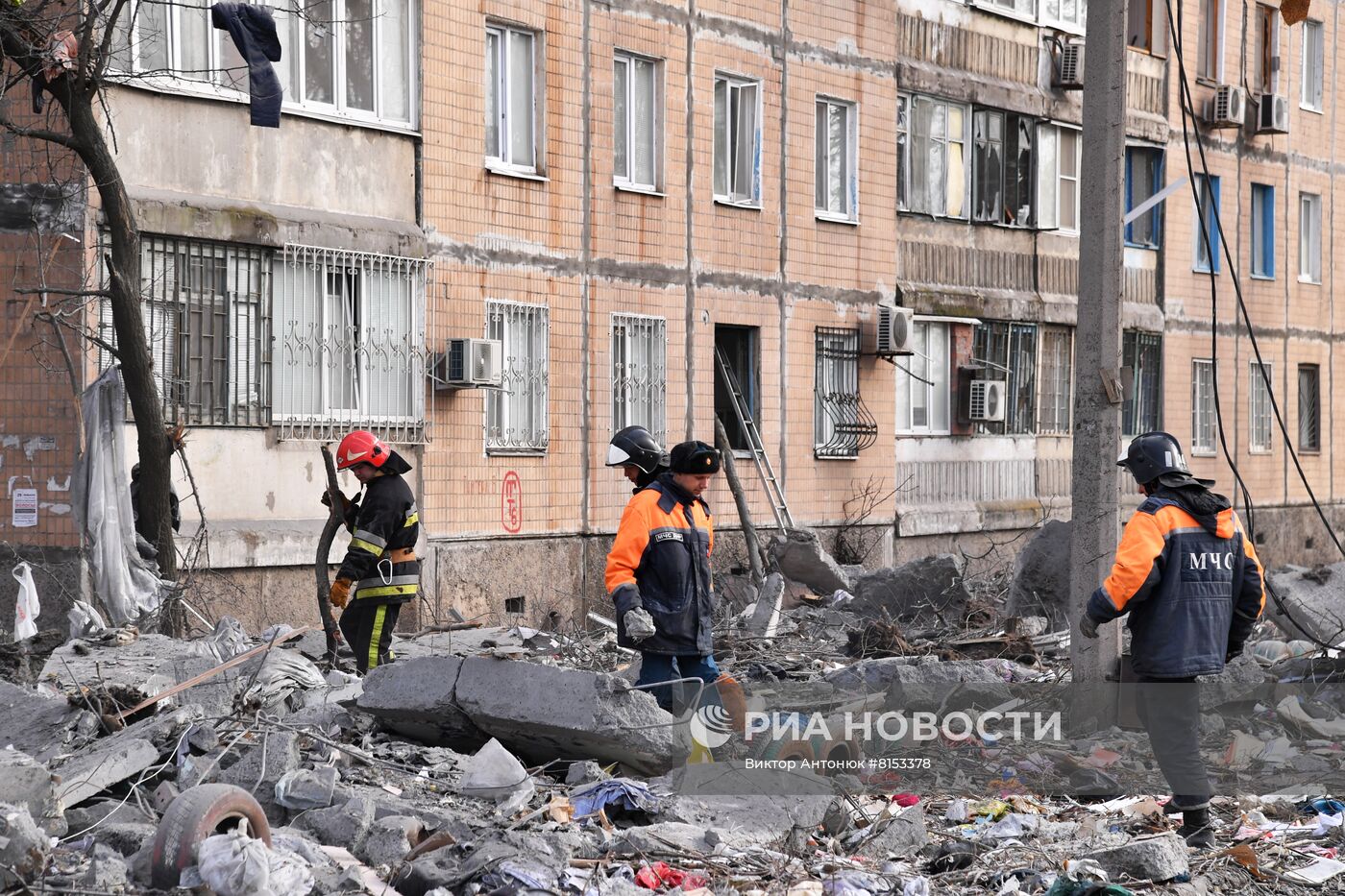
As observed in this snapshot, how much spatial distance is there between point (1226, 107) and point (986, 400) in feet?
26.0

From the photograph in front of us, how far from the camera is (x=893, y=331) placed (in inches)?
849

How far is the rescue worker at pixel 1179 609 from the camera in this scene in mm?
8148

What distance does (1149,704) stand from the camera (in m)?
8.31

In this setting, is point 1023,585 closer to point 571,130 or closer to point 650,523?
point 571,130

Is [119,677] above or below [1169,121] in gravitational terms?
below

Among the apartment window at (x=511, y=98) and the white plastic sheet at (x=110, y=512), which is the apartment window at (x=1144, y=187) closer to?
the apartment window at (x=511, y=98)

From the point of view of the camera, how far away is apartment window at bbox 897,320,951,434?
22.7m

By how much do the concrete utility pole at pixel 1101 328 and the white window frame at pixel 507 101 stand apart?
7363mm

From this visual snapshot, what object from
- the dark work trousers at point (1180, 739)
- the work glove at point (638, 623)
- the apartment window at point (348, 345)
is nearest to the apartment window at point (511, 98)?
the apartment window at point (348, 345)

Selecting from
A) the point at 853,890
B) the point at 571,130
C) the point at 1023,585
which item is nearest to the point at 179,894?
the point at 853,890

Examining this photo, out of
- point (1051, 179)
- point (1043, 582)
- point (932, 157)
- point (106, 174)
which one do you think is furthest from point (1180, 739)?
point (1051, 179)

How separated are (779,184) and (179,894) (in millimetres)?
15375

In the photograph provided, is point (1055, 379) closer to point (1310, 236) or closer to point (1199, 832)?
point (1310, 236)

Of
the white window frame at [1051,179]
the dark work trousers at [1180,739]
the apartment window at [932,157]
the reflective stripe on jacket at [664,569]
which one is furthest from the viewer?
the white window frame at [1051,179]
